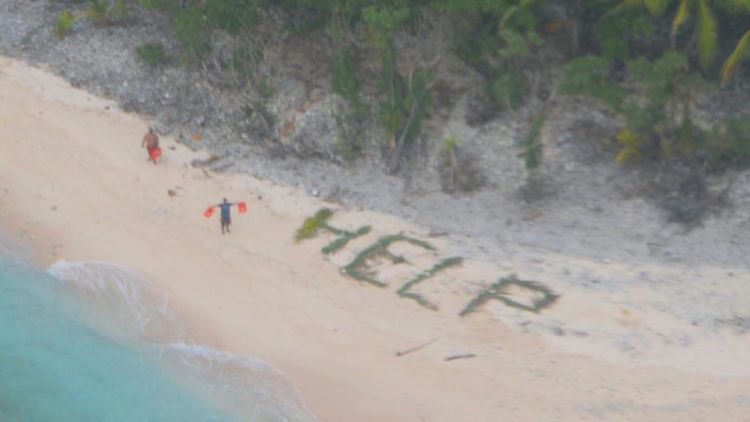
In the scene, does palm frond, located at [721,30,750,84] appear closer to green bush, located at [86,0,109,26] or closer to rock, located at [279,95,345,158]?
rock, located at [279,95,345,158]

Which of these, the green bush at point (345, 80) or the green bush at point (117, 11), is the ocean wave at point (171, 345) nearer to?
the green bush at point (345, 80)

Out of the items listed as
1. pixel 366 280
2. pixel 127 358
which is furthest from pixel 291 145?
pixel 127 358

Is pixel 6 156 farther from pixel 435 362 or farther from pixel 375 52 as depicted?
pixel 435 362

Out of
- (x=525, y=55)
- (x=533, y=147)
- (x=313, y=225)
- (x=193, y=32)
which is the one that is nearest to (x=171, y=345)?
(x=313, y=225)

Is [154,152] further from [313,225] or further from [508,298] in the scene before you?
[508,298]

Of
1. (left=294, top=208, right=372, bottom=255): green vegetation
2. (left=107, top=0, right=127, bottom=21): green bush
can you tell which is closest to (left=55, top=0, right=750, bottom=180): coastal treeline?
(left=107, top=0, right=127, bottom=21): green bush

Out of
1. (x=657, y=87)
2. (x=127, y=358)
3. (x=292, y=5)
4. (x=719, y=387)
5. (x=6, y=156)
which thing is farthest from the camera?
(x=292, y=5)
